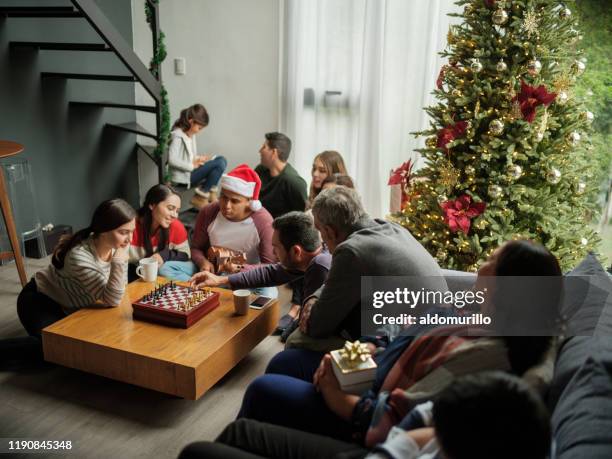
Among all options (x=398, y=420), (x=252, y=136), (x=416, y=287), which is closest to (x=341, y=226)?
(x=416, y=287)

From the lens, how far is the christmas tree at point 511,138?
2.65 meters

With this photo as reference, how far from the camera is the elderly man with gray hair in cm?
183

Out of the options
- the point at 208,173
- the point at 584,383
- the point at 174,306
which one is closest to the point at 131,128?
the point at 208,173

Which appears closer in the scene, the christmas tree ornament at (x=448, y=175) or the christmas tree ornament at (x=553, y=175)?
the christmas tree ornament at (x=553, y=175)

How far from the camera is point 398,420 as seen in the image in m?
1.37

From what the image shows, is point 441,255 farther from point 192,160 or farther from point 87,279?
point 192,160

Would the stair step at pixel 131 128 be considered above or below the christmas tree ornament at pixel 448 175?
above

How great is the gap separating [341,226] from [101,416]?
1.20 metres

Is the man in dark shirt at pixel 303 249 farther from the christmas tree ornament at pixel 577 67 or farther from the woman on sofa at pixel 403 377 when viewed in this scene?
the christmas tree ornament at pixel 577 67

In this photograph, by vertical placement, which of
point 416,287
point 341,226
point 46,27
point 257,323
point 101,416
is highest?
point 46,27

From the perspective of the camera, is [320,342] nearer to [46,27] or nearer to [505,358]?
[505,358]

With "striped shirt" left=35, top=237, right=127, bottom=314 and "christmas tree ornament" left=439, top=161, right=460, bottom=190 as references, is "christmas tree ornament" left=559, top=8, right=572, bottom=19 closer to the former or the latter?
"christmas tree ornament" left=439, top=161, right=460, bottom=190

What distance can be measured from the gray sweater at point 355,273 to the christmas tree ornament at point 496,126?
99 cm

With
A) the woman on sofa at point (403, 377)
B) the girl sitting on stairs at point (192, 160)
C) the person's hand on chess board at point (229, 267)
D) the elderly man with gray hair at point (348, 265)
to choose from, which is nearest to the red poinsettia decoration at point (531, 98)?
the elderly man with gray hair at point (348, 265)
